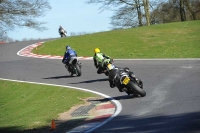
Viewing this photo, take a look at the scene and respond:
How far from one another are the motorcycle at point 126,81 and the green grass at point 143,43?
10902mm

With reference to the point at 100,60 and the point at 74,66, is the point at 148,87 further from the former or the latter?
the point at 74,66

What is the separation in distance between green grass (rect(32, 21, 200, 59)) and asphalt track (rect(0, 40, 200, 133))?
3113mm

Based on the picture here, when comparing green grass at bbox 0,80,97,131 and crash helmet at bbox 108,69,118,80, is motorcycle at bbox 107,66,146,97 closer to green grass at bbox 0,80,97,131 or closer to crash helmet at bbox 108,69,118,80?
crash helmet at bbox 108,69,118,80

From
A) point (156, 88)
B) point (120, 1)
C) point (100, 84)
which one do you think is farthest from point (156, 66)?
point (120, 1)

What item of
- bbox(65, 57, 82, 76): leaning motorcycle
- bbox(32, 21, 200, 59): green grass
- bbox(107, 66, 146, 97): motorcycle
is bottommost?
bbox(32, 21, 200, 59): green grass

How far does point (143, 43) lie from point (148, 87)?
54.7ft

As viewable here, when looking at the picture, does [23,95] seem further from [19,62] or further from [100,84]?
[19,62]

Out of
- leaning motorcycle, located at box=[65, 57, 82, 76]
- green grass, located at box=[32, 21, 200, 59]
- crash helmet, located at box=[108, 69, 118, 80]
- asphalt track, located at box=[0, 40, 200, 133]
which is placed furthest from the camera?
green grass, located at box=[32, 21, 200, 59]

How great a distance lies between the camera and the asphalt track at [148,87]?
9094mm

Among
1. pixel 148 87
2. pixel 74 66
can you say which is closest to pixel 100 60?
pixel 74 66

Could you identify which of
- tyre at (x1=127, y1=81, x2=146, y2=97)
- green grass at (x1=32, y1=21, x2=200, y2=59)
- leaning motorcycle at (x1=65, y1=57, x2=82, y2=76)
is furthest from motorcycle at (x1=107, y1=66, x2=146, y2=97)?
green grass at (x1=32, y1=21, x2=200, y2=59)

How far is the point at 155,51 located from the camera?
89.9 ft

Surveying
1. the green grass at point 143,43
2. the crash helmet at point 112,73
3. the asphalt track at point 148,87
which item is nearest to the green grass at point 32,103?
A: the asphalt track at point 148,87

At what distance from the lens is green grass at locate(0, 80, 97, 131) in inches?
494
